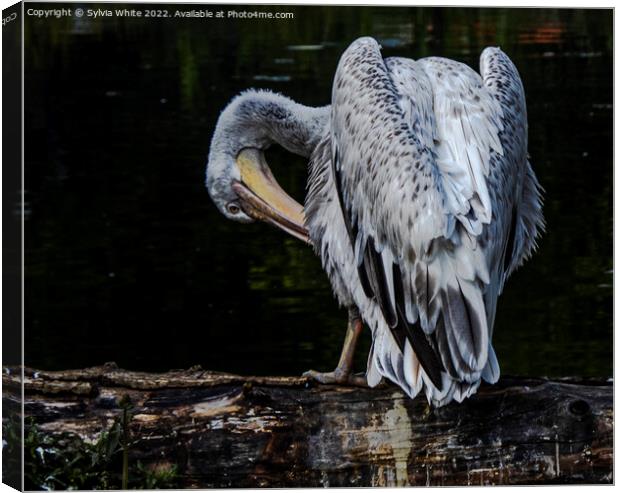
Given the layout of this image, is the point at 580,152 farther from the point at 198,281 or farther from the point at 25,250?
the point at 25,250

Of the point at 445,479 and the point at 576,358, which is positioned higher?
the point at 576,358

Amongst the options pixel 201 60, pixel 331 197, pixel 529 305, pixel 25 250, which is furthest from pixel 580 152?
pixel 25 250

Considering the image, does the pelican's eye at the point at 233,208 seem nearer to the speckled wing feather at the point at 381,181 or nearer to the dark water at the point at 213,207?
the dark water at the point at 213,207

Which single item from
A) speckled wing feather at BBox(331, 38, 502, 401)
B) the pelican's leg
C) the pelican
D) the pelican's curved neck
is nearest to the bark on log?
the pelican's leg

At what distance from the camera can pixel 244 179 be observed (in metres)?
8.54

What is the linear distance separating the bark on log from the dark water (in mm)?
272

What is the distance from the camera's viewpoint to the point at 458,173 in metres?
7.61

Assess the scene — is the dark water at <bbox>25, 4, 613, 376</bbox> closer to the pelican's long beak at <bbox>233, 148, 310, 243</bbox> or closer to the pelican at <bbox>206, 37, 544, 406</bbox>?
the pelican's long beak at <bbox>233, 148, 310, 243</bbox>

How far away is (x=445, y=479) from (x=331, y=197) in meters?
1.41

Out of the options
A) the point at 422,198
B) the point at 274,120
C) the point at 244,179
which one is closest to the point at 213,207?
the point at 244,179

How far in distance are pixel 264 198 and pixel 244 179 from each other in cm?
14

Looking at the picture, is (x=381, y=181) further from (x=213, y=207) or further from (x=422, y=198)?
(x=213, y=207)

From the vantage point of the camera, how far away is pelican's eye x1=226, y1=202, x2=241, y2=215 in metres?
8.52

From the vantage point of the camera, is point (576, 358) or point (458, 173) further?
point (576, 358)
